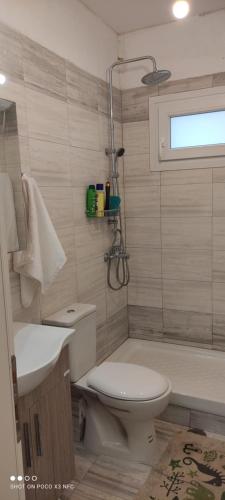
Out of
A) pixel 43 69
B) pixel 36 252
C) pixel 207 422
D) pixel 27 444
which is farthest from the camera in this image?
pixel 207 422

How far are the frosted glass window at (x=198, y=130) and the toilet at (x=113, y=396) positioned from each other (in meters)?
1.52

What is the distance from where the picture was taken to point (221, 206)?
274 centimetres

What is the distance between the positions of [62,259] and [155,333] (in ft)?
5.00

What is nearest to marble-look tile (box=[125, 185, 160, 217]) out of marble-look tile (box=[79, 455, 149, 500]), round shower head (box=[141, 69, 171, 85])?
round shower head (box=[141, 69, 171, 85])

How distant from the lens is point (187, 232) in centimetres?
290

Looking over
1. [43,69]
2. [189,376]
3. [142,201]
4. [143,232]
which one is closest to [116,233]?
[143,232]

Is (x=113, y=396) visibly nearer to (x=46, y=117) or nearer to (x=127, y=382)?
(x=127, y=382)

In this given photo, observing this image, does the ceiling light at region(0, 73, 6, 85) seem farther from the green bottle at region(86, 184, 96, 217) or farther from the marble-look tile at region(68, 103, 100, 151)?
the green bottle at region(86, 184, 96, 217)

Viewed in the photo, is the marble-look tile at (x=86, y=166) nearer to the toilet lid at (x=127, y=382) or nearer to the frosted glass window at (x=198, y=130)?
the frosted glass window at (x=198, y=130)

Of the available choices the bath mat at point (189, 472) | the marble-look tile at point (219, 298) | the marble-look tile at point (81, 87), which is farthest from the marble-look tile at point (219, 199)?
the bath mat at point (189, 472)

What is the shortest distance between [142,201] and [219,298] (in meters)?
1.02

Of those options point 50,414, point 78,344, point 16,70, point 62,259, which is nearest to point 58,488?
point 50,414

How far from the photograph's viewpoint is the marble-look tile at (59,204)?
211 cm

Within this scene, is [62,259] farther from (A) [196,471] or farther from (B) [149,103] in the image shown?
(B) [149,103]
